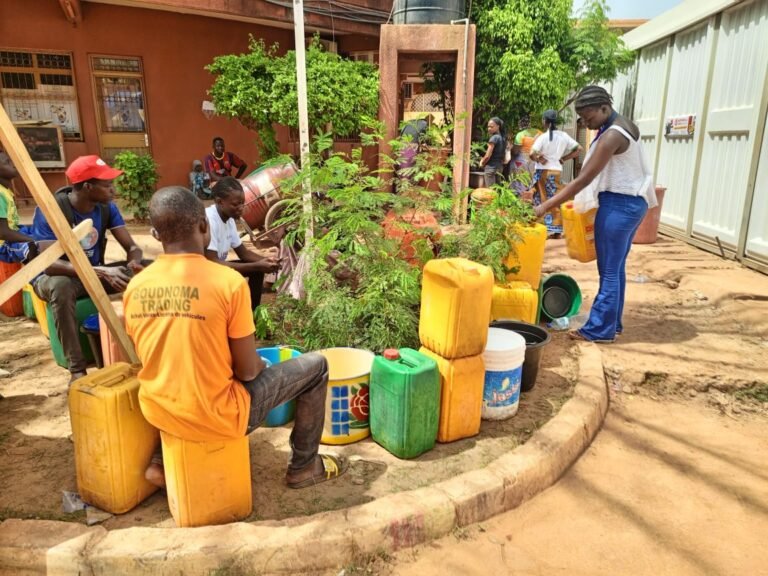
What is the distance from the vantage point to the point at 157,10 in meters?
10.1

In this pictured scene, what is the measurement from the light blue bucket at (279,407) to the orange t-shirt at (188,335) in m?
0.93

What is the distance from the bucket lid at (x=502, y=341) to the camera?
2994 mm

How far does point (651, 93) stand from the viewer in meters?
9.35

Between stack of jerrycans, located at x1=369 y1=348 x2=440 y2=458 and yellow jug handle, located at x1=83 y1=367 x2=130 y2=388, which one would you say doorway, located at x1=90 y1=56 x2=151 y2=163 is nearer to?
yellow jug handle, located at x1=83 y1=367 x2=130 y2=388

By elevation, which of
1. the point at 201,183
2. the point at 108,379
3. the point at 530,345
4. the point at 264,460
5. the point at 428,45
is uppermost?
the point at 428,45

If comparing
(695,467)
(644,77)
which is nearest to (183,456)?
(695,467)

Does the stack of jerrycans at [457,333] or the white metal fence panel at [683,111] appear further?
the white metal fence panel at [683,111]

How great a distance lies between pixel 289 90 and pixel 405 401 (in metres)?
6.56

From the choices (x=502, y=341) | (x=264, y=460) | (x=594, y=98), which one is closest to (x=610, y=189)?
(x=594, y=98)

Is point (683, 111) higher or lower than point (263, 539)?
higher

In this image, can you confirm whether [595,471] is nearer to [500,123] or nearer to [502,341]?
[502,341]

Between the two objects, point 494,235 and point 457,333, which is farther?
point 494,235

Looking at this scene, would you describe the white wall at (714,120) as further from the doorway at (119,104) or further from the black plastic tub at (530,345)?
the doorway at (119,104)

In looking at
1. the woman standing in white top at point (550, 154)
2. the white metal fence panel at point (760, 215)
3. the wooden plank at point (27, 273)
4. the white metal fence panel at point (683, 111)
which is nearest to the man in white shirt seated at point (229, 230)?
the wooden plank at point (27, 273)
